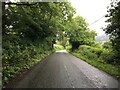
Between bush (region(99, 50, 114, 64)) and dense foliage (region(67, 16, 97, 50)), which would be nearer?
bush (region(99, 50, 114, 64))

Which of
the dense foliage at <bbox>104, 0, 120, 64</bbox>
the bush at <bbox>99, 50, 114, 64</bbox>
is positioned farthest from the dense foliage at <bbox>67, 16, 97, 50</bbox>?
the dense foliage at <bbox>104, 0, 120, 64</bbox>

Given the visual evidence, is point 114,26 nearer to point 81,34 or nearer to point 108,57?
point 108,57

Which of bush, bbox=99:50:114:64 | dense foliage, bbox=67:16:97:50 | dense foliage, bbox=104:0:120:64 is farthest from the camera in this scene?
dense foliage, bbox=67:16:97:50

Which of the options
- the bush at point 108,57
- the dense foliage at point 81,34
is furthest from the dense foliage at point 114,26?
the dense foliage at point 81,34

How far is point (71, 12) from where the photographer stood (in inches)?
927

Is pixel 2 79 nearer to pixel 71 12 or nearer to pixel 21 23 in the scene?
pixel 21 23

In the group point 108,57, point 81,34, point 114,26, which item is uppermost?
point 81,34

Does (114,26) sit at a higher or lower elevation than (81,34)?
lower

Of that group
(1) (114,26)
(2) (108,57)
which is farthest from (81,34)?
(1) (114,26)

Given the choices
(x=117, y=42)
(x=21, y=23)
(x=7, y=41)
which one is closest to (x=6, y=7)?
(x=21, y=23)

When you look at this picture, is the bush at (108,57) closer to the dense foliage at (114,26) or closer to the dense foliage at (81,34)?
the dense foliage at (114,26)

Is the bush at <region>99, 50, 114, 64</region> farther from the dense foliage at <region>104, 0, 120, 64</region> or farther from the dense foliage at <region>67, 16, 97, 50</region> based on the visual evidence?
the dense foliage at <region>67, 16, 97, 50</region>

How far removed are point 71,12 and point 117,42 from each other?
11200mm

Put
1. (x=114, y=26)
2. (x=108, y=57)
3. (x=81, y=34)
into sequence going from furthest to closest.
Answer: (x=81, y=34) → (x=108, y=57) → (x=114, y=26)
